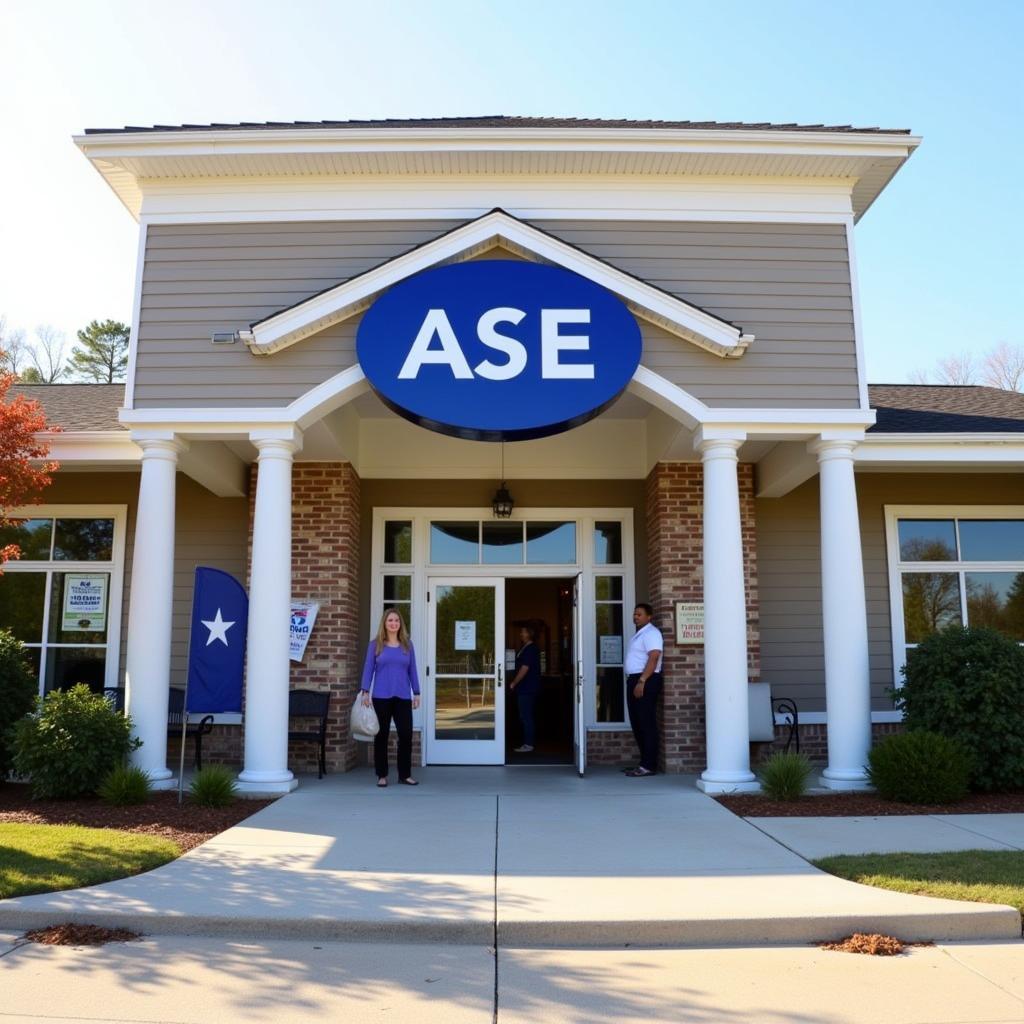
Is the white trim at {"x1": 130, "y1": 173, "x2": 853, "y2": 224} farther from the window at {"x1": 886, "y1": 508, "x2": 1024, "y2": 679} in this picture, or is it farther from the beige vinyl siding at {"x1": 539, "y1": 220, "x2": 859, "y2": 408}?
the window at {"x1": 886, "y1": 508, "x2": 1024, "y2": 679}

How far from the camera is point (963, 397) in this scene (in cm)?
1388

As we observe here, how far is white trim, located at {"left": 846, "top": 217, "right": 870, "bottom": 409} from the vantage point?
32.1 ft

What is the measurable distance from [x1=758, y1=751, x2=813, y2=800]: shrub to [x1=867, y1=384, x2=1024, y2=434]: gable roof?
12.8 feet

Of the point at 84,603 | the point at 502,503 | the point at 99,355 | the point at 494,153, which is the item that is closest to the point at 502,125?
the point at 494,153

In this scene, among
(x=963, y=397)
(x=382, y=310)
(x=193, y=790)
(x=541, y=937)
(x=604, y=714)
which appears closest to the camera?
(x=541, y=937)

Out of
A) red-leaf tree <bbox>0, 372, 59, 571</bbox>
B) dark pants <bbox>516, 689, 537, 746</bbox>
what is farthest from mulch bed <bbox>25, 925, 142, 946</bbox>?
dark pants <bbox>516, 689, 537, 746</bbox>

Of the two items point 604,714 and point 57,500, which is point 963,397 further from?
point 57,500

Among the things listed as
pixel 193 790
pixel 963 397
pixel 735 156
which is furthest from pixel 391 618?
pixel 963 397

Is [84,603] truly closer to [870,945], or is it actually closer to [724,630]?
[724,630]

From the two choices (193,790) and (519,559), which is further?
(519,559)

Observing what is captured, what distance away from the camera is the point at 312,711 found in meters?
10.7

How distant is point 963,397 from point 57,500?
40.1ft

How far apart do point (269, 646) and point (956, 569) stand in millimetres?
8317

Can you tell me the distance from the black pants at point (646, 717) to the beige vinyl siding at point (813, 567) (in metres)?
1.75
